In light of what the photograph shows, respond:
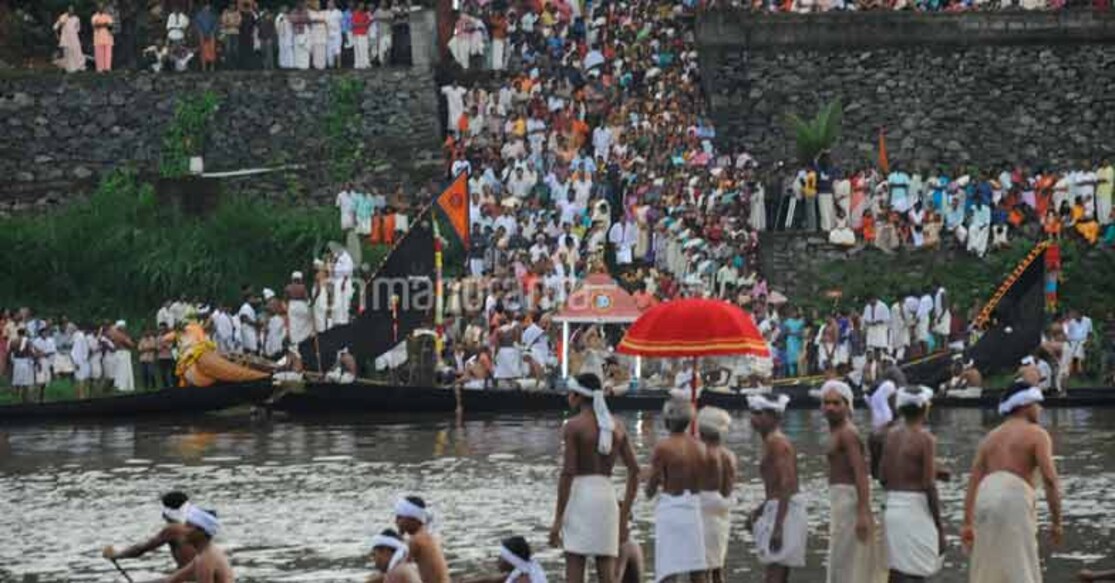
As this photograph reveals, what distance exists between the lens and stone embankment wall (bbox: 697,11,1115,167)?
5025 centimetres

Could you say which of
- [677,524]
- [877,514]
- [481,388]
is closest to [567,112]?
[481,388]

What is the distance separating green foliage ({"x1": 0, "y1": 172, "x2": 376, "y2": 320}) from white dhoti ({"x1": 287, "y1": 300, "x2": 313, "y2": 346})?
2699 mm

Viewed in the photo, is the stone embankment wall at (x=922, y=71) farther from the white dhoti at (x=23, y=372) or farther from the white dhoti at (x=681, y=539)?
the white dhoti at (x=681, y=539)

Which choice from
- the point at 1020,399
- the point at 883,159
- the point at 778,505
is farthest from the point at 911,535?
the point at 883,159

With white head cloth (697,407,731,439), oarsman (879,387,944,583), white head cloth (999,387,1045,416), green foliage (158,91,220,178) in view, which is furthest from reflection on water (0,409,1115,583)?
green foliage (158,91,220,178)

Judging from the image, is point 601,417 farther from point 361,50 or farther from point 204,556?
point 361,50

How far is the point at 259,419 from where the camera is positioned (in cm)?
3828

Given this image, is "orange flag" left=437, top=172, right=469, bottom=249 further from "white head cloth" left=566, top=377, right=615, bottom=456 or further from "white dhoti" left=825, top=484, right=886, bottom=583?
"white dhoti" left=825, top=484, right=886, bottom=583

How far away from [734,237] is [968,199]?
3.55m

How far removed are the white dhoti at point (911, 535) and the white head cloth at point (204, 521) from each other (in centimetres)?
424

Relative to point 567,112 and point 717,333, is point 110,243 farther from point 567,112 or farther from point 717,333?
point 717,333

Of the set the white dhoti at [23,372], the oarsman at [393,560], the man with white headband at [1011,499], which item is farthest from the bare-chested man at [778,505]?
the white dhoti at [23,372]

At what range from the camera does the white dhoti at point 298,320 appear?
41.9 m

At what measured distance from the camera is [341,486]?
95.9 ft
